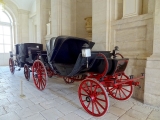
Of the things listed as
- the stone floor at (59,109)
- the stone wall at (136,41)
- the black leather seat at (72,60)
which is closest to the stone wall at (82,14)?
the black leather seat at (72,60)

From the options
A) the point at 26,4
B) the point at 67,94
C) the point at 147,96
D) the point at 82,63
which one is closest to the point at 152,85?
the point at 147,96

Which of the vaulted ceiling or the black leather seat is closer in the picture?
the black leather seat

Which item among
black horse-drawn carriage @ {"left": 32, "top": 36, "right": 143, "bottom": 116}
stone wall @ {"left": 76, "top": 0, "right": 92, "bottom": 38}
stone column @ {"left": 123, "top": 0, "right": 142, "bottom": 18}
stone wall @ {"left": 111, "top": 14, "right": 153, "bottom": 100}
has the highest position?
stone wall @ {"left": 76, "top": 0, "right": 92, "bottom": 38}

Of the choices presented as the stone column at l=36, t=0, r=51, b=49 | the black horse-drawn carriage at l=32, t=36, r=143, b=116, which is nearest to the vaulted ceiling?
the stone column at l=36, t=0, r=51, b=49

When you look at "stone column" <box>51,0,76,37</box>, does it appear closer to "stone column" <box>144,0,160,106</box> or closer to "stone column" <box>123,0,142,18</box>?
"stone column" <box>123,0,142,18</box>

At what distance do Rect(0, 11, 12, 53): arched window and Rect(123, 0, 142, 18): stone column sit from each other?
9733mm

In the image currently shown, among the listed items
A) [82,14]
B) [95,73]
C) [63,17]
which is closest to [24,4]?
[63,17]

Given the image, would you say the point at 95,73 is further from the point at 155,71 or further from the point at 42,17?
the point at 42,17

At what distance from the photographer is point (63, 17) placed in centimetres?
586

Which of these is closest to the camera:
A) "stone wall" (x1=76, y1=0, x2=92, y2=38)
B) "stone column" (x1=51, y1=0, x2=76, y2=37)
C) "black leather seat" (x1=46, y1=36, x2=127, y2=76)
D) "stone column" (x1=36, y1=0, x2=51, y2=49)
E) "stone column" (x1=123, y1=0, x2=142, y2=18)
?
"black leather seat" (x1=46, y1=36, x2=127, y2=76)

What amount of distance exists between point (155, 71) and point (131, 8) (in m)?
1.71

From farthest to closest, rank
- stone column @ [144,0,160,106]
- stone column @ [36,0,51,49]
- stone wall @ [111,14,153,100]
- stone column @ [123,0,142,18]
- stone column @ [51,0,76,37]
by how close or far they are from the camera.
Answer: stone column @ [36,0,51,49], stone column @ [51,0,76,37], stone column @ [123,0,142,18], stone wall @ [111,14,153,100], stone column @ [144,0,160,106]

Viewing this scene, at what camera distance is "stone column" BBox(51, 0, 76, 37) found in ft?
19.0

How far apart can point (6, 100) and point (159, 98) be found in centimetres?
333
